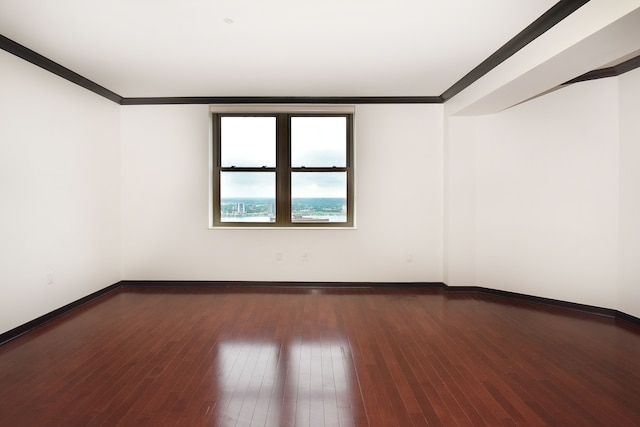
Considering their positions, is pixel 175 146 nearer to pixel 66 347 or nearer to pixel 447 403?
pixel 66 347

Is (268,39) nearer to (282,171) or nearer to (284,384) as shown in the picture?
(282,171)

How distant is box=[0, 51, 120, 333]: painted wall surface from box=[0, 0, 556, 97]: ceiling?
0.40 metres

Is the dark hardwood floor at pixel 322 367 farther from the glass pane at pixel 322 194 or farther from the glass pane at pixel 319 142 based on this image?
the glass pane at pixel 319 142

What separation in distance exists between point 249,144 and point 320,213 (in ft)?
4.68

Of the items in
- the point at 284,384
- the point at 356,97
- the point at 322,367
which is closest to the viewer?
the point at 284,384

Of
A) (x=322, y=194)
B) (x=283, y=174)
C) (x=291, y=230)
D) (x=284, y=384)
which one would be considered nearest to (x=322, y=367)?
(x=284, y=384)

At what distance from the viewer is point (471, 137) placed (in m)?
4.95

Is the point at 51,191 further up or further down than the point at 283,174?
further down

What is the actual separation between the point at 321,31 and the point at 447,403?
2.94 metres

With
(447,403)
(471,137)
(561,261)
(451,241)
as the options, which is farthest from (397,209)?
(447,403)

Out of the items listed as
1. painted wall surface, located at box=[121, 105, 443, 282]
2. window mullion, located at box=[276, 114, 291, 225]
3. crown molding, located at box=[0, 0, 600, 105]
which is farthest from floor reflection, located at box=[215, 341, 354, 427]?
crown molding, located at box=[0, 0, 600, 105]

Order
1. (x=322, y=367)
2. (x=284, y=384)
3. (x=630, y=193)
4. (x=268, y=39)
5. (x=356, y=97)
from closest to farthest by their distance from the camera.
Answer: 1. (x=284, y=384)
2. (x=322, y=367)
3. (x=268, y=39)
4. (x=630, y=193)
5. (x=356, y=97)

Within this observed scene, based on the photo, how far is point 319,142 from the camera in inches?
208

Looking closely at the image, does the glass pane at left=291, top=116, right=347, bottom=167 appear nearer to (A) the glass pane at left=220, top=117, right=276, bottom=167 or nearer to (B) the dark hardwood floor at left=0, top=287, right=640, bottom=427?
(A) the glass pane at left=220, top=117, right=276, bottom=167
